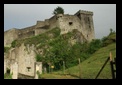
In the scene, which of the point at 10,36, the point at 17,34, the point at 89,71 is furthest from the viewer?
the point at 17,34

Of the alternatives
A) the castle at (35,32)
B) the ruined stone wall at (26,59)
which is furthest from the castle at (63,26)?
the ruined stone wall at (26,59)

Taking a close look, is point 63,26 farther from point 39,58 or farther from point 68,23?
point 39,58

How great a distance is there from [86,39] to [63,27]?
15.8 feet

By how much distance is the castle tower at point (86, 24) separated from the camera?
131ft

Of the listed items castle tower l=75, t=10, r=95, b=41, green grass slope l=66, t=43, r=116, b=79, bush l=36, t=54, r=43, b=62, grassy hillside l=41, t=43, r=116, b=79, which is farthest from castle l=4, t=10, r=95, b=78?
green grass slope l=66, t=43, r=116, b=79

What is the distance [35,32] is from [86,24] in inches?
369

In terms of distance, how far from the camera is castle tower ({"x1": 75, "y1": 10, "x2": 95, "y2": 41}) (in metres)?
39.9

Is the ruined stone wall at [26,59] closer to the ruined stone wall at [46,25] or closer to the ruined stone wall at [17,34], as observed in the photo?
the ruined stone wall at [46,25]

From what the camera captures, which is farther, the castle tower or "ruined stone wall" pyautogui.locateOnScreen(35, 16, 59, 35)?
the castle tower

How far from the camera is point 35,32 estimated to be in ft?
127

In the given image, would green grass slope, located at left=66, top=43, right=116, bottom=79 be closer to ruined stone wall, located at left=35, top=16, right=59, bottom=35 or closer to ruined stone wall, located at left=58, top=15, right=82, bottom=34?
ruined stone wall, located at left=58, top=15, right=82, bottom=34

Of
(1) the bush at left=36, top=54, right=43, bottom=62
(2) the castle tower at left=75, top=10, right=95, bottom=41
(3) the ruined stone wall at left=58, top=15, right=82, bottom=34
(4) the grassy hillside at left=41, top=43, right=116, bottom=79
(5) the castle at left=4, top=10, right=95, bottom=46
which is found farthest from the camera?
(2) the castle tower at left=75, top=10, right=95, bottom=41

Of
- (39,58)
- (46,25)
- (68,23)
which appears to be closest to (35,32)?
(46,25)
